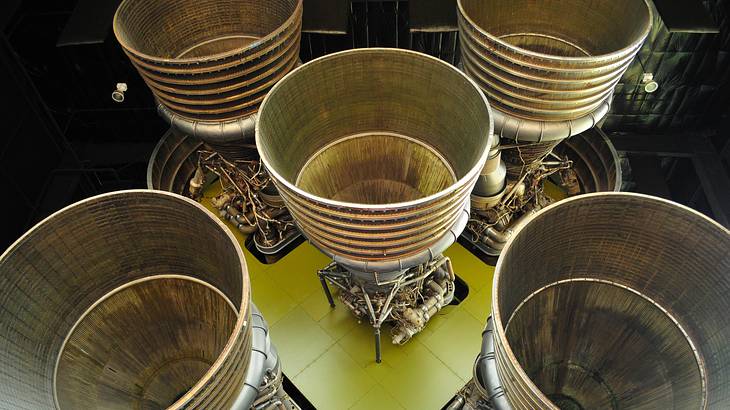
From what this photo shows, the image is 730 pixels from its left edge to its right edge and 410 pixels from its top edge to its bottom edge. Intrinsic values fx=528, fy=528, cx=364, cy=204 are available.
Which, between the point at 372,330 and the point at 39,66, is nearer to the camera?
the point at 372,330

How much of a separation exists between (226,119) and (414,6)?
470 centimetres

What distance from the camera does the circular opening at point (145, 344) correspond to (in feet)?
25.5

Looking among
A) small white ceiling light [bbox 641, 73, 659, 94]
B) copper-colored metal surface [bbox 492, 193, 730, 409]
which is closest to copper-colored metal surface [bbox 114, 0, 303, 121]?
copper-colored metal surface [bbox 492, 193, 730, 409]

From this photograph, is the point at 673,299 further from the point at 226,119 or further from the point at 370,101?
the point at 226,119

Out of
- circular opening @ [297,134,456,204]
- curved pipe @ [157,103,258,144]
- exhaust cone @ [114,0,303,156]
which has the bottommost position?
circular opening @ [297,134,456,204]

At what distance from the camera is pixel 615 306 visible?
8.09 metres

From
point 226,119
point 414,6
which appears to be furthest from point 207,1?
point 414,6

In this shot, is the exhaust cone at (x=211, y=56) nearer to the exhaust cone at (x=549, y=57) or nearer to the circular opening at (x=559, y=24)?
the exhaust cone at (x=549, y=57)

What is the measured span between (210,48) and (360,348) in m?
7.14

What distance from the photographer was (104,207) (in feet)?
23.3

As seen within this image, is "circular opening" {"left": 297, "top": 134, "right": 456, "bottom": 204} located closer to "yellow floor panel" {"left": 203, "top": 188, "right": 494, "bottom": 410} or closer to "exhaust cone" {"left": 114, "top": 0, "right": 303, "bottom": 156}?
"exhaust cone" {"left": 114, "top": 0, "right": 303, "bottom": 156}

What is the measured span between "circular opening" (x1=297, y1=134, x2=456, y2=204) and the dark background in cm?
286

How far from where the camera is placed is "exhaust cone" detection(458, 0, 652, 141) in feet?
26.4

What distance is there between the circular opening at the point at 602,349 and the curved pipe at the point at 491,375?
38 cm
